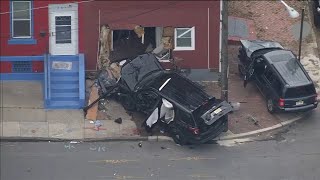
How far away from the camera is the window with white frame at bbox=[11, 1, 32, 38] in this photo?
24531mm

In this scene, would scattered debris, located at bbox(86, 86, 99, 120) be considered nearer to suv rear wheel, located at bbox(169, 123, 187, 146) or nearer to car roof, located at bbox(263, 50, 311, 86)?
suv rear wheel, located at bbox(169, 123, 187, 146)

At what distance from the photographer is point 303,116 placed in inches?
916

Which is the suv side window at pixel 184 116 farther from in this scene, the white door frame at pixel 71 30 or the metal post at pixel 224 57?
the white door frame at pixel 71 30

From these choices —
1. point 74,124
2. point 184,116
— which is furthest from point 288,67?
point 74,124

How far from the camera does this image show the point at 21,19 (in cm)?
2458

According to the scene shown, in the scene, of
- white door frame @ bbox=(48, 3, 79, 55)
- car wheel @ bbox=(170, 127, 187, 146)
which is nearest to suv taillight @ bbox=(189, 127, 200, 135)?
car wheel @ bbox=(170, 127, 187, 146)

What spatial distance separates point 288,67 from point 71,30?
26.2ft

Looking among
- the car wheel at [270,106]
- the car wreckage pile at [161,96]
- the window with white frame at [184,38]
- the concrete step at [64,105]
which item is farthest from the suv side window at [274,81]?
the concrete step at [64,105]

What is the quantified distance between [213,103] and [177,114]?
125 centimetres

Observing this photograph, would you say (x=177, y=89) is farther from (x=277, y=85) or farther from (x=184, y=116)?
(x=277, y=85)

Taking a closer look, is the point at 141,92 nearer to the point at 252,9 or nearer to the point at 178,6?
the point at 178,6

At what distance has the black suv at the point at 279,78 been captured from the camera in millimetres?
22516

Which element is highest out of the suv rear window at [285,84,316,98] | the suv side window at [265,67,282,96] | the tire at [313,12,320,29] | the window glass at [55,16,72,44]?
the tire at [313,12,320,29]

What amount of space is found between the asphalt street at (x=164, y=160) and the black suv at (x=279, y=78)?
3.64 ft
